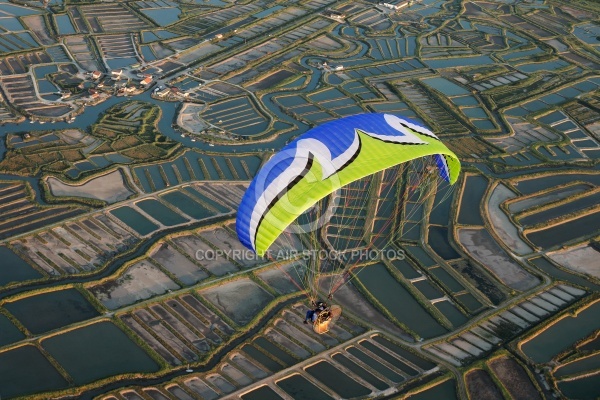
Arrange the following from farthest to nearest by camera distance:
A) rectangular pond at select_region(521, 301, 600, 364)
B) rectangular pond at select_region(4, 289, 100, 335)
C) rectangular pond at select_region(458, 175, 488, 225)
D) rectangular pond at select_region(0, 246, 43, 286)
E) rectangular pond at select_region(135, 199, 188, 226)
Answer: rectangular pond at select_region(458, 175, 488, 225), rectangular pond at select_region(135, 199, 188, 226), rectangular pond at select_region(0, 246, 43, 286), rectangular pond at select_region(521, 301, 600, 364), rectangular pond at select_region(4, 289, 100, 335)

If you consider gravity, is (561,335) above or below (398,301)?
A: above

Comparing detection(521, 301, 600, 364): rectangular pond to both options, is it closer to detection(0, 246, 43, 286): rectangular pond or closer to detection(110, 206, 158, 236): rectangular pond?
detection(110, 206, 158, 236): rectangular pond

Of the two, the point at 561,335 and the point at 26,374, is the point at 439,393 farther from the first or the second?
the point at 26,374

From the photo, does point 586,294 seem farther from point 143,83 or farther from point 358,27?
point 358,27

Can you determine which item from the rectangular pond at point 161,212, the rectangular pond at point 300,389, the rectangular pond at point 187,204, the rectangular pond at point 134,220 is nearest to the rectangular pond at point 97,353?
the rectangular pond at point 300,389

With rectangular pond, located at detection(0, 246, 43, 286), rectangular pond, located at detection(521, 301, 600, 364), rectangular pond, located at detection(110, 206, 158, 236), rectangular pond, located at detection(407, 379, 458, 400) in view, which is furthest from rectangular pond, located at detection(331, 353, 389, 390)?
rectangular pond, located at detection(0, 246, 43, 286)

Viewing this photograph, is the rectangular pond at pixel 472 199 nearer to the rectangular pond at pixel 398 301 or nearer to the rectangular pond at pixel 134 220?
the rectangular pond at pixel 398 301

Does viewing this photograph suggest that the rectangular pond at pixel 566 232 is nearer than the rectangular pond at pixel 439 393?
No

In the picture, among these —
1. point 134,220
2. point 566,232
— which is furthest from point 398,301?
point 134,220

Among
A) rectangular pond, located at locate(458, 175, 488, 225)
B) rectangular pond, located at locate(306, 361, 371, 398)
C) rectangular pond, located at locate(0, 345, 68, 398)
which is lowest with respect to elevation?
rectangular pond, located at locate(0, 345, 68, 398)
